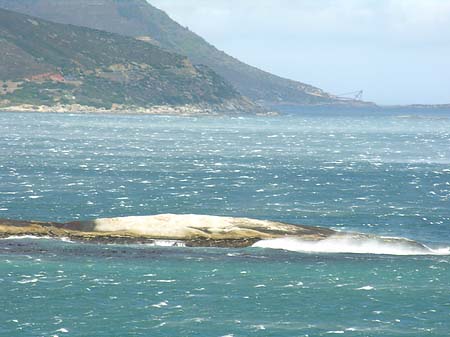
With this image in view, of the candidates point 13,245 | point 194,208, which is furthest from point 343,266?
point 194,208

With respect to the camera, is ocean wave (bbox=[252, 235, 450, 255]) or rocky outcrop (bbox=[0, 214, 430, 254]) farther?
rocky outcrop (bbox=[0, 214, 430, 254])

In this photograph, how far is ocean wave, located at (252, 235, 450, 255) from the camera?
71.6m

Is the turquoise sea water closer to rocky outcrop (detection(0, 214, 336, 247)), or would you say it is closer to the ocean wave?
the ocean wave

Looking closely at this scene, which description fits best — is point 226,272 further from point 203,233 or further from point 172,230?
point 172,230

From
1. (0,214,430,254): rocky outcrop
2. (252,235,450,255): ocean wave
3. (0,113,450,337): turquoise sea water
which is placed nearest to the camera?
(0,113,450,337): turquoise sea water

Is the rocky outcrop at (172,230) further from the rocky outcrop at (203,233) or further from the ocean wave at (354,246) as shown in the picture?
the ocean wave at (354,246)

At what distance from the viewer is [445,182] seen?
124375 millimetres

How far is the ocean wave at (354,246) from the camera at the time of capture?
7156 cm

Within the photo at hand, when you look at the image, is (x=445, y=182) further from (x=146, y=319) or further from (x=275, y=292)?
(x=146, y=319)

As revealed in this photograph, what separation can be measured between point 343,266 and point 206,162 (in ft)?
285

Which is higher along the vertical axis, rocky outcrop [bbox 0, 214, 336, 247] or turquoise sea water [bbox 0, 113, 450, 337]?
rocky outcrop [bbox 0, 214, 336, 247]

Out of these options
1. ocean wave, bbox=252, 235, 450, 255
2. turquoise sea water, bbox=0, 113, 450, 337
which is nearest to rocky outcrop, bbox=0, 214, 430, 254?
ocean wave, bbox=252, 235, 450, 255

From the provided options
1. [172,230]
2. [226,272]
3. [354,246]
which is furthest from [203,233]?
[354,246]

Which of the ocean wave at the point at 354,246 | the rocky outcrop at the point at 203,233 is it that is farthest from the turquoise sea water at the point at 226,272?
the rocky outcrop at the point at 203,233
